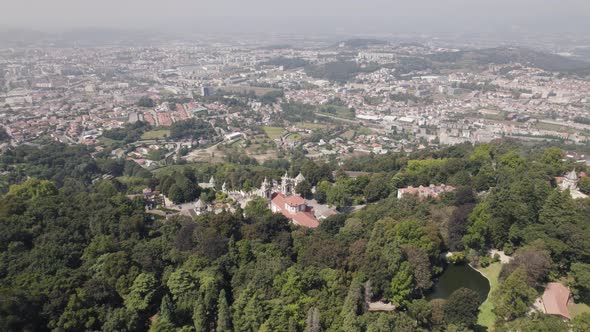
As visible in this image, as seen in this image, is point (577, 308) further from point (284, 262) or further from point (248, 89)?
point (248, 89)

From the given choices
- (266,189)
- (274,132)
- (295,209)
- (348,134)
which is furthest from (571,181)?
(274,132)

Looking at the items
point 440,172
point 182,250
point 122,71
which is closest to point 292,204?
point 182,250

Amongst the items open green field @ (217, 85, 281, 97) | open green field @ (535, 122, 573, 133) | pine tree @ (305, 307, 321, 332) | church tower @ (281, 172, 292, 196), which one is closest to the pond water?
pine tree @ (305, 307, 321, 332)

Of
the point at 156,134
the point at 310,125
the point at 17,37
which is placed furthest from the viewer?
the point at 17,37

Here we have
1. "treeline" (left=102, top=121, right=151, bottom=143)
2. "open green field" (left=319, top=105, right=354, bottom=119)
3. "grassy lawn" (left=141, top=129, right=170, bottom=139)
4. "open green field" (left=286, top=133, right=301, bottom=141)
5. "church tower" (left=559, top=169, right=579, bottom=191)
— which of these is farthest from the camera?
"open green field" (left=319, top=105, right=354, bottom=119)

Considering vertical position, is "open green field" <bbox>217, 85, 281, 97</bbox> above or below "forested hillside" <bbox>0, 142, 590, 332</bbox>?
below

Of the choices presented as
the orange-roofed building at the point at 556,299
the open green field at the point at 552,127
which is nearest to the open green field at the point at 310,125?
the open green field at the point at 552,127

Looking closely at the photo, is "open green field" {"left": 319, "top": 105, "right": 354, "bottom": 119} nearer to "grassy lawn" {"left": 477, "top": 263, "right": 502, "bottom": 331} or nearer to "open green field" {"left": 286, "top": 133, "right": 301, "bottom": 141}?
"open green field" {"left": 286, "top": 133, "right": 301, "bottom": 141}
